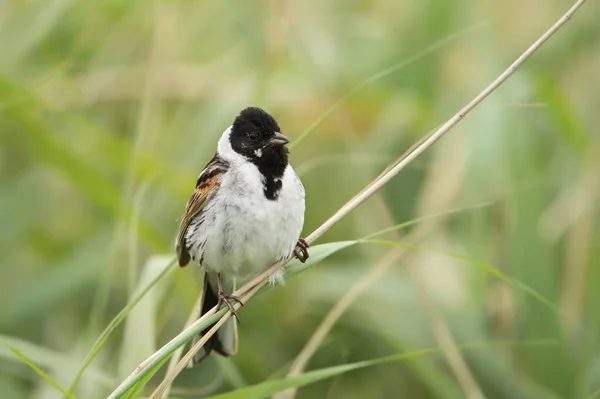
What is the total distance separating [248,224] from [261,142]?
304 millimetres

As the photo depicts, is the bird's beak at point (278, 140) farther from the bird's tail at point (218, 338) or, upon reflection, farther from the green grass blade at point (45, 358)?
the green grass blade at point (45, 358)

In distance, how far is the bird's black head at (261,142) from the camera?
2.90m

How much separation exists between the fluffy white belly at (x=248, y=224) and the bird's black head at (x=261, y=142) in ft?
0.10

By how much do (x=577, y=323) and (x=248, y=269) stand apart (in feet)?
5.19

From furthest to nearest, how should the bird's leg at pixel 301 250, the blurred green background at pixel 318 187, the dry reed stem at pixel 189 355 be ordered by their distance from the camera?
1. the blurred green background at pixel 318 187
2. the bird's leg at pixel 301 250
3. the dry reed stem at pixel 189 355

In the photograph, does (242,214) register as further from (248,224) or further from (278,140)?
(278,140)

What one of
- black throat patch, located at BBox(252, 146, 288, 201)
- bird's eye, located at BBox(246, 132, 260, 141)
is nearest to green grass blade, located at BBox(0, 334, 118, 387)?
black throat patch, located at BBox(252, 146, 288, 201)

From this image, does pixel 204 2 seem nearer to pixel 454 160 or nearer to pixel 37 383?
pixel 454 160

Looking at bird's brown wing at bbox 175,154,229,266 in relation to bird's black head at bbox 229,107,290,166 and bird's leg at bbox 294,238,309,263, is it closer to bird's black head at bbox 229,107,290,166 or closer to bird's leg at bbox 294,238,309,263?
bird's black head at bbox 229,107,290,166

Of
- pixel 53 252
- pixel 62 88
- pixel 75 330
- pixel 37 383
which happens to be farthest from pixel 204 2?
pixel 37 383

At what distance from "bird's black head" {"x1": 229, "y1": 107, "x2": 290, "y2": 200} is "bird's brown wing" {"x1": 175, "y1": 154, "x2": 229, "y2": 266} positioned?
8 centimetres

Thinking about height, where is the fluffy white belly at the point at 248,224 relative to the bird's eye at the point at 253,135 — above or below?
below

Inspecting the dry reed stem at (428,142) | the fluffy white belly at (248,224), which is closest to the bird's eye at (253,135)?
the fluffy white belly at (248,224)

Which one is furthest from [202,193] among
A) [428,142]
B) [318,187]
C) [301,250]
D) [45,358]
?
[318,187]
